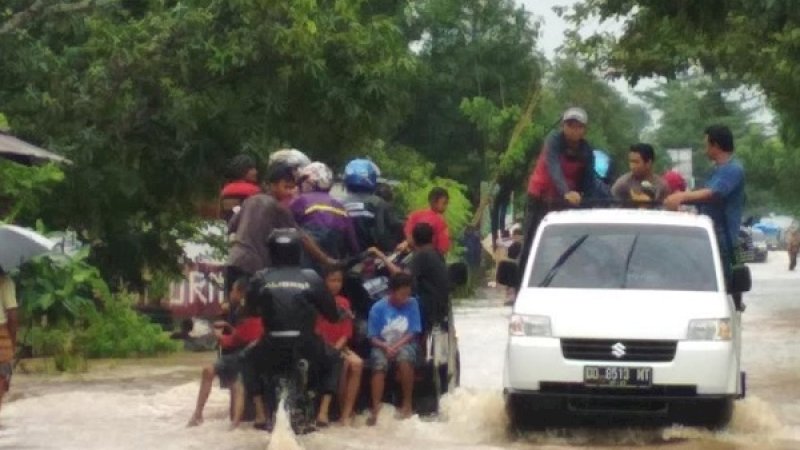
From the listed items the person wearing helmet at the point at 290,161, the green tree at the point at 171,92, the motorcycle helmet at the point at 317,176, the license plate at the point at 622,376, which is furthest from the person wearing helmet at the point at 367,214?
the green tree at the point at 171,92

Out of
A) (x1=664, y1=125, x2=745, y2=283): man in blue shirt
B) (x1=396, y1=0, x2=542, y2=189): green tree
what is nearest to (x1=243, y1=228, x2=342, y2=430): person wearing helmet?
(x1=664, y1=125, x2=745, y2=283): man in blue shirt

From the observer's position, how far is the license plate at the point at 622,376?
15469 millimetres

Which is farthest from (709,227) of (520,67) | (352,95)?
(520,67)

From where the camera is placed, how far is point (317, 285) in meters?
15.2

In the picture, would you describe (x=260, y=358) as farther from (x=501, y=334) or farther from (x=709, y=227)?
(x=501, y=334)

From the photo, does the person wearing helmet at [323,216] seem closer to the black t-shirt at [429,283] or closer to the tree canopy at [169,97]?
the black t-shirt at [429,283]

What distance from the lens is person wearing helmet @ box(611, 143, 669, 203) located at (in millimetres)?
18297

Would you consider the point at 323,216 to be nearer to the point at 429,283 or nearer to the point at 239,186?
the point at 239,186

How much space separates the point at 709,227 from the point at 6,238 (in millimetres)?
5522

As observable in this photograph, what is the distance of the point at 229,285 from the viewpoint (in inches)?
669

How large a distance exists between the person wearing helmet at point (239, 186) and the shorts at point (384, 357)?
1.68 meters

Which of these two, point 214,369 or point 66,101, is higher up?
point 66,101

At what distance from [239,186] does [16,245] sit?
6.30 feet

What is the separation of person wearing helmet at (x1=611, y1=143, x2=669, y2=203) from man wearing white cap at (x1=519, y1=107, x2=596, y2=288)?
425 mm
